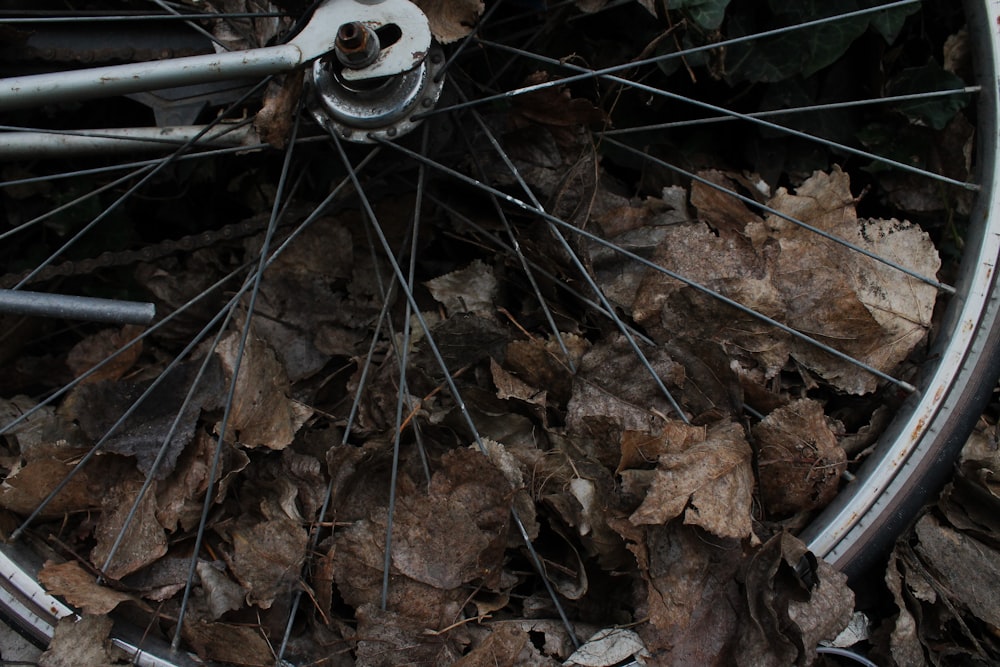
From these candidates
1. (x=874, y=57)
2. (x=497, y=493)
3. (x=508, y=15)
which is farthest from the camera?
(x=874, y=57)

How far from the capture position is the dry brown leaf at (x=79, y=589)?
131 cm

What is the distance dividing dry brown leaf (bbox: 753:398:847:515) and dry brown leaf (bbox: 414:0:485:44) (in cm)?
80

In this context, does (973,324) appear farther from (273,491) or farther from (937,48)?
(273,491)

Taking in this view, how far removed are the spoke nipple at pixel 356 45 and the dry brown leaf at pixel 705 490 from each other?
0.75 m

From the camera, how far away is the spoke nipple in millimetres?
1239

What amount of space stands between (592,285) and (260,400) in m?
0.60

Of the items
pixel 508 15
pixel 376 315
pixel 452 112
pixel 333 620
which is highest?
pixel 508 15

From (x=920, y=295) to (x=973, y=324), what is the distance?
0.34 feet

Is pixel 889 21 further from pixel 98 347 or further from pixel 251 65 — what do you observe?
pixel 98 347

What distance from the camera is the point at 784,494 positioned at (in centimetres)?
138

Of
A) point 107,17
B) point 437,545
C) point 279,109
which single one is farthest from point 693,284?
point 107,17

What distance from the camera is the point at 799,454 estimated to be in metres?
1.36

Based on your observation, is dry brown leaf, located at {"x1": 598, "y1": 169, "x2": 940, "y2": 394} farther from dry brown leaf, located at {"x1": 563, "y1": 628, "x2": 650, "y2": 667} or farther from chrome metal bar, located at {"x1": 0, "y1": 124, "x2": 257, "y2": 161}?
chrome metal bar, located at {"x1": 0, "y1": 124, "x2": 257, "y2": 161}

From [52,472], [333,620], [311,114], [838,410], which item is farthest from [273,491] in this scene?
[838,410]
